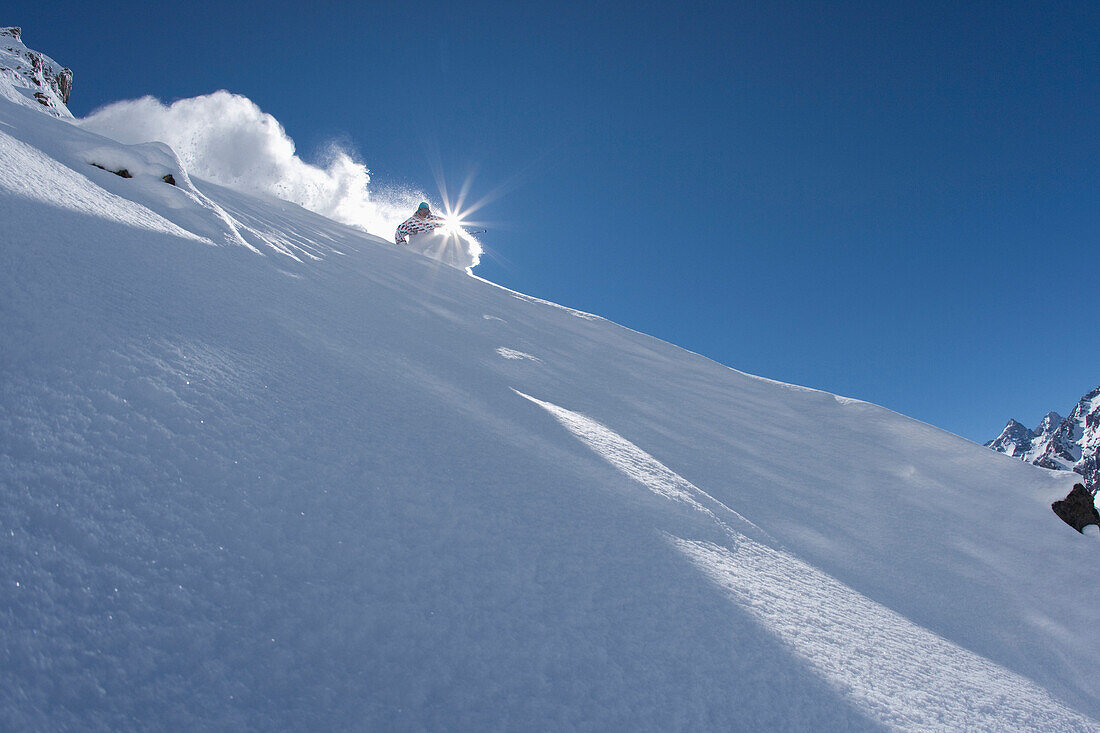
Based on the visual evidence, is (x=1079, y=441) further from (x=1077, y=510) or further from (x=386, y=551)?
(x=386, y=551)

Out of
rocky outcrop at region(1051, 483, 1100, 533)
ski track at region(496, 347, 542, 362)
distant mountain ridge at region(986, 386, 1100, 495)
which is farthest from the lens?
distant mountain ridge at region(986, 386, 1100, 495)

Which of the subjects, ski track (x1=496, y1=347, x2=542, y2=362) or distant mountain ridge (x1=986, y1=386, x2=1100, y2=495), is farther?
distant mountain ridge (x1=986, y1=386, x2=1100, y2=495)

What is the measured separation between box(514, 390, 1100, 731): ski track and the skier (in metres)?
28.1

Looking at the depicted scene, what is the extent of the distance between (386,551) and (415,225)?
29.3 metres

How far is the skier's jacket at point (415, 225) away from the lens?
2862cm

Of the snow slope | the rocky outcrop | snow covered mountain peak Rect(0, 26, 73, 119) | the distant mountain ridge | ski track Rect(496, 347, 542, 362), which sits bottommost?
the snow slope

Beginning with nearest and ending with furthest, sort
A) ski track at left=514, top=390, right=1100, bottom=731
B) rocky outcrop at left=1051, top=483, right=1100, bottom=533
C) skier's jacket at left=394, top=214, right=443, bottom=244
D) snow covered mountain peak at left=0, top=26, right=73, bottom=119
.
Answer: ski track at left=514, top=390, right=1100, bottom=731 < rocky outcrop at left=1051, top=483, right=1100, bottom=533 < snow covered mountain peak at left=0, top=26, right=73, bottom=119 < skier's jacket at left=394, top=214, right=443, bottom=244

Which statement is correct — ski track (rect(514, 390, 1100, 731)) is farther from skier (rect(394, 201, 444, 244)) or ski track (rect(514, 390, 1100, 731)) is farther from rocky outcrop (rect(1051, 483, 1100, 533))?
skier (rect(394, 201, 444, 244))

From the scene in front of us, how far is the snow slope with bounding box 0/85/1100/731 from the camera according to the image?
1.31 m

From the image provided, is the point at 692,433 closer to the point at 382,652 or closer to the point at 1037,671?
the point at 1037,671

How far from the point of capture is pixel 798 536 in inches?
140

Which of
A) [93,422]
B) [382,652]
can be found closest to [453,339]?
[93,422]

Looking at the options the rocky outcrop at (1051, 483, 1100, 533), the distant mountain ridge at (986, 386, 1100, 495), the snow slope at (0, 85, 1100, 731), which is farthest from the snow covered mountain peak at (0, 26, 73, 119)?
the distant mountain ridge at (986, 386, 1100, 495)

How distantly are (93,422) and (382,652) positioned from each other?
1.30m
